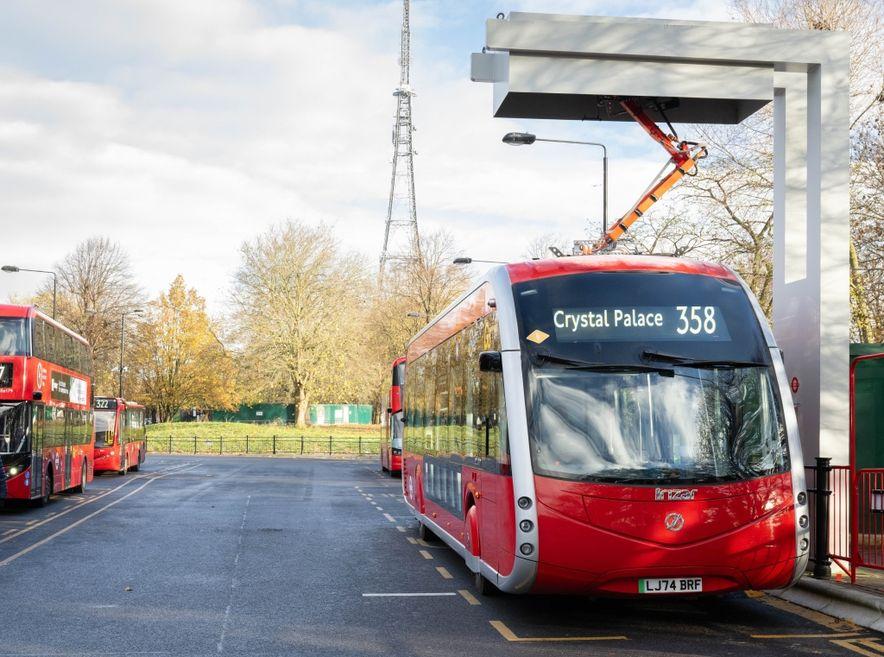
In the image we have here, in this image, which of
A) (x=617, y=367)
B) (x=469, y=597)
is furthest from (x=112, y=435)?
(x=617, y=367)

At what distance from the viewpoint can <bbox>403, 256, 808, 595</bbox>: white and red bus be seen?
27.5 feet

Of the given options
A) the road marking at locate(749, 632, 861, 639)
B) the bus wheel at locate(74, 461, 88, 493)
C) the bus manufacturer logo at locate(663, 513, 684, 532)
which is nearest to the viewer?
the bus manufacturer logo at locate(663, 513, 684, 532)

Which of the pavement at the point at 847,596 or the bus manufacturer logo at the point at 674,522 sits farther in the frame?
the pavement at the point at 847,596

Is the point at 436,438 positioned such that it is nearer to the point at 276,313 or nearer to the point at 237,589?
the point at 237,589

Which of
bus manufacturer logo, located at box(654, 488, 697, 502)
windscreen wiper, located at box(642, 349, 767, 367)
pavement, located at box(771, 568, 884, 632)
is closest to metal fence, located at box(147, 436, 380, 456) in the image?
pavement, located at box(771, 568, 884, 632)

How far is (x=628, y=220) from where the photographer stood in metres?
20.0

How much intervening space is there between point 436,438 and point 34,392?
10461mm

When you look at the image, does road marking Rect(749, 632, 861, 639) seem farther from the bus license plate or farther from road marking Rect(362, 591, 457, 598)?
road marking Rect(362, 591, 457, 598)

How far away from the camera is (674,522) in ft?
27.5

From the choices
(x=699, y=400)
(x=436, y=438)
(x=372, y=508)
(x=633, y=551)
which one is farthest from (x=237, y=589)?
(x=372, y=508)

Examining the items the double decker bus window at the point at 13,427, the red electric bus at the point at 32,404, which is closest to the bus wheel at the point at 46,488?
the red electric bus at the point at 32,404

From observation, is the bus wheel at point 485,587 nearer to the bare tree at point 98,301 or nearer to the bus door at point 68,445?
the bus door at point 68,445

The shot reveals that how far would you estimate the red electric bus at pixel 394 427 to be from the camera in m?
33.5

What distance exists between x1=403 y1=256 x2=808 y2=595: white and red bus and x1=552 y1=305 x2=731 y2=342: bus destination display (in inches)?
0.5
